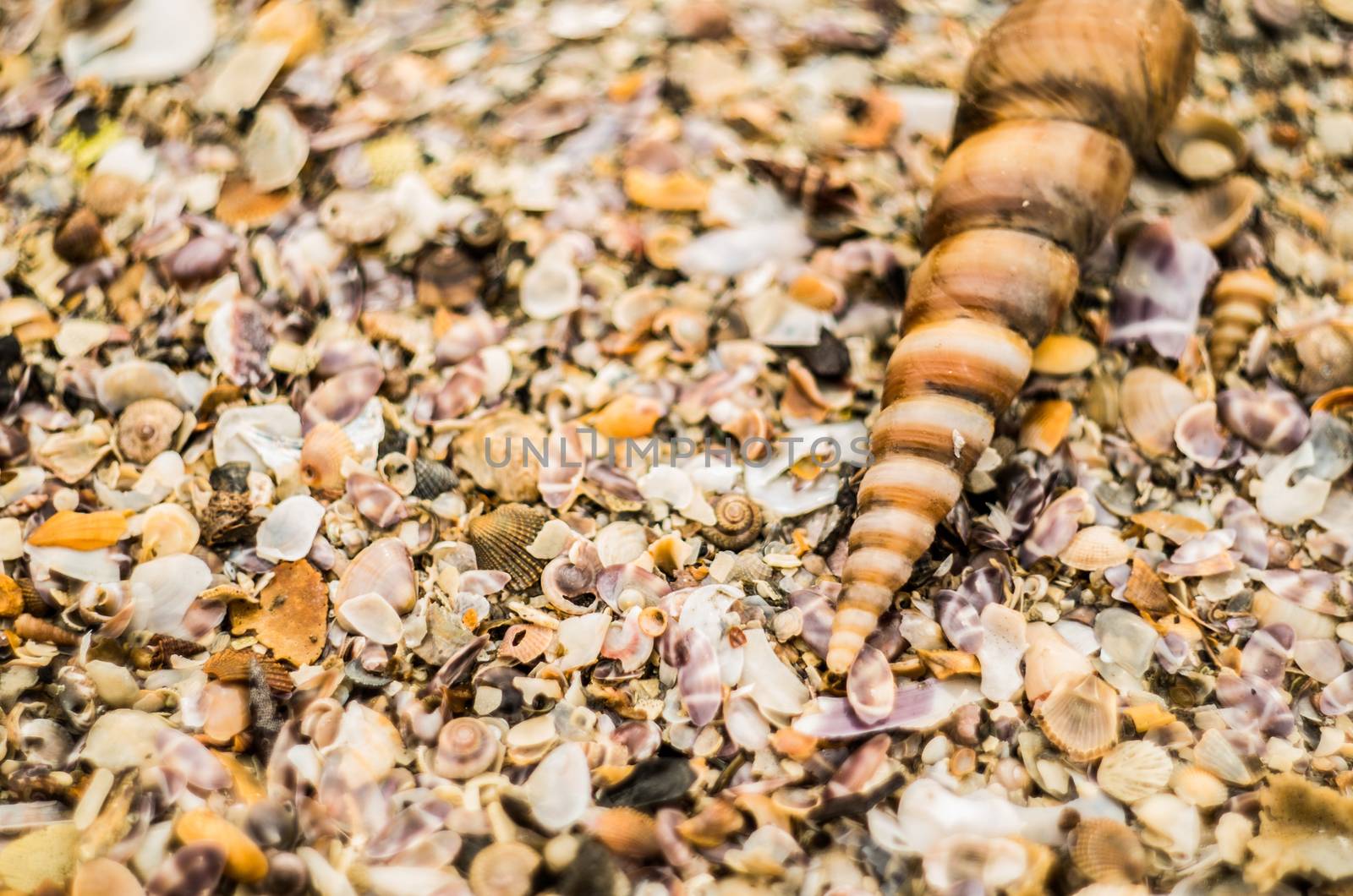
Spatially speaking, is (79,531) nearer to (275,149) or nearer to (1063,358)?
(275,149)

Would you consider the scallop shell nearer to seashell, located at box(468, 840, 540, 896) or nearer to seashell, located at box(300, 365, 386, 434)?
seashell, located at box(300, 365, 386, 434)

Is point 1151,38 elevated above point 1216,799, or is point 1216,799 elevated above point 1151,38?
point 1151,38

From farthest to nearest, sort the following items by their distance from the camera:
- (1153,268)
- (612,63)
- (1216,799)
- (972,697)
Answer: (612,63), (1153,268), (972,697), (1216,799)

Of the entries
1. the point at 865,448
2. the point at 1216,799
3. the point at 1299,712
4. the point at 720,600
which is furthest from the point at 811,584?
the point at 1299,712

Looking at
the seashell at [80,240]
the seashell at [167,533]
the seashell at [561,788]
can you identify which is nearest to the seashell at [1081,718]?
the seashell at [561,788]

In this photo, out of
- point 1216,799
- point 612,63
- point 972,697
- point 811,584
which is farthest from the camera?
point 612,63

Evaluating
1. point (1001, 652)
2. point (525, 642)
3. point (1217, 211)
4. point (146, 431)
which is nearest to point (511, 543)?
point (525, 642)

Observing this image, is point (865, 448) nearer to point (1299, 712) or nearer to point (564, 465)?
point (564, 465)
